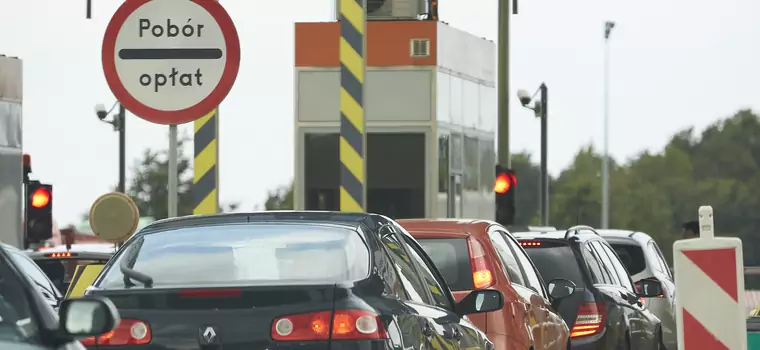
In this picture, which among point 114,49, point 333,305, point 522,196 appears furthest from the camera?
point 522,196

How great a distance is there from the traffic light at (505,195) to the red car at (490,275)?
58.1ft

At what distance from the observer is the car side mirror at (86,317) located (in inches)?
238

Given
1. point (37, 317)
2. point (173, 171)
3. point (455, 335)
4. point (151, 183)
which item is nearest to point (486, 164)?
point (173, 171)

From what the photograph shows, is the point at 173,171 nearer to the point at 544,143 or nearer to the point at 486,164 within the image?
the point at 486,164

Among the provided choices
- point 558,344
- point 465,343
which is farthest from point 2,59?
point 465,343

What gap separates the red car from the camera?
38.4ft

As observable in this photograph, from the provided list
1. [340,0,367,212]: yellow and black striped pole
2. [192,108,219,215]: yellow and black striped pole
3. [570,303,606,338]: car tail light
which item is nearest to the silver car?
[570,303,606,338]: car tail light

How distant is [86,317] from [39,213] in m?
21.6

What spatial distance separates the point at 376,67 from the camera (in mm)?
24188

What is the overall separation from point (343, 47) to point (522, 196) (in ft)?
530

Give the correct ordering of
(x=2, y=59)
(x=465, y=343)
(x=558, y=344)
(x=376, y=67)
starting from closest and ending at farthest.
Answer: (x=465, y=343), (x=558, y=344), (x=2, y=59), (x=376, y=67)

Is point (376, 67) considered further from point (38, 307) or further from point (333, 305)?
point (38, 307)

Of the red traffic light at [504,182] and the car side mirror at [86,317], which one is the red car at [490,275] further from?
the red traffic light at [504,182]

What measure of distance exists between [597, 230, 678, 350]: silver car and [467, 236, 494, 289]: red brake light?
825 cm
